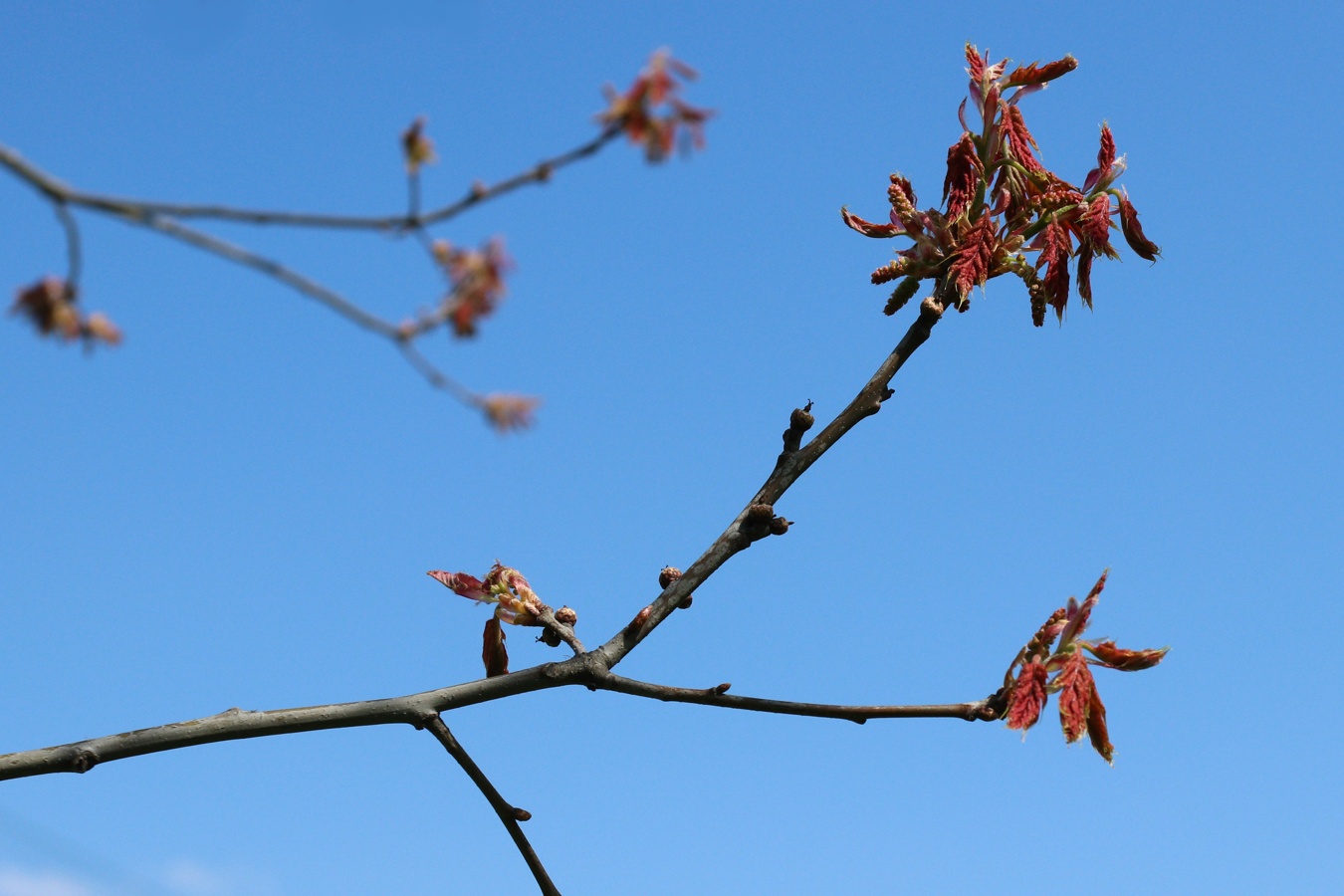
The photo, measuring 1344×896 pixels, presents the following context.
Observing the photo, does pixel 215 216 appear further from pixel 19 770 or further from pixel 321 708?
pixel 19 770

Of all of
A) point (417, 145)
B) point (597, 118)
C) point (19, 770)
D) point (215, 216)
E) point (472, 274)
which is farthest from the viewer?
point (19, 770)

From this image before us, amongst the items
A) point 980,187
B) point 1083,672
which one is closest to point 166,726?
point 1083,672

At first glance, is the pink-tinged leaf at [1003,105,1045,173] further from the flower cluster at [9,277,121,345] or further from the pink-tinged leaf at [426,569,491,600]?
the flower cluster at [9,277,121,345]

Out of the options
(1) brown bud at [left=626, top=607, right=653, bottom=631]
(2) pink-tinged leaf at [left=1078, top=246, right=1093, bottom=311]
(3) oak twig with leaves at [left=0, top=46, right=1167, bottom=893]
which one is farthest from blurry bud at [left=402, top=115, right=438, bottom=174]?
(2) pink-tinged leaf at [left=1078, top=246, right=1093, bottom=311]

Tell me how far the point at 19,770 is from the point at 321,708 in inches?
21.8

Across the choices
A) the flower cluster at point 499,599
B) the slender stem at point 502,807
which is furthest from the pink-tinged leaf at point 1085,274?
the slender stem at point 502,807

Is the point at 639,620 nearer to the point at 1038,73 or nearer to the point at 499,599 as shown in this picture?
the point at 499,599

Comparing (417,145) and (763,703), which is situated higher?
(417,145)

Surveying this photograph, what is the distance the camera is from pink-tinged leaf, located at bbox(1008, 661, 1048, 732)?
228 centimetres

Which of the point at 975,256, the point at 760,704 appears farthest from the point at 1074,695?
the point at 975,256

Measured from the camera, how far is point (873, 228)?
2900 millimetres

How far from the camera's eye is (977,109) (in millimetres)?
2906

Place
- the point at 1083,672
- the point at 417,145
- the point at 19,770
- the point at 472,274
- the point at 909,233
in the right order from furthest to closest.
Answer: the point at 909,233 → the point at 1083,672 → the point at 19,770 → the point at 472,274 → the point at 417,145

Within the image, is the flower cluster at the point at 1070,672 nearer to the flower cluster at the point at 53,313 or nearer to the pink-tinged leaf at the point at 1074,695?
the pink-tinged leaf at the point at 1074,695
